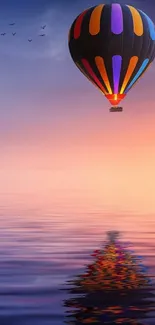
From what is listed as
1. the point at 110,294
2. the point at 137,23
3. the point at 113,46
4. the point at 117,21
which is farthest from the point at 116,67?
the point at 110,294

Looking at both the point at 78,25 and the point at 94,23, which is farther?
the point at 78,25

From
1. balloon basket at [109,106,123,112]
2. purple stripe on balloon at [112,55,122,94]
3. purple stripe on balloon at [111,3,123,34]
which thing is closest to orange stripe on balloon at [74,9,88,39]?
purple stripe on balloon at [111,3,123,34]

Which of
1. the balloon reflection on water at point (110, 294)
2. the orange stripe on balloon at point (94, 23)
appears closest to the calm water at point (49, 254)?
the balloon reflection on water at point (110, 294)

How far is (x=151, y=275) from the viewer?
37.7 meters

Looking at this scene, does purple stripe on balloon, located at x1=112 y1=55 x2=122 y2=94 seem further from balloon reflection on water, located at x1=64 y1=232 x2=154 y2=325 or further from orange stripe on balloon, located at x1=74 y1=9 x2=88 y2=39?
balloon reflection on water, located at x1=64 y1=232 x2=154 y2=325

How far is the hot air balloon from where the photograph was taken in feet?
184

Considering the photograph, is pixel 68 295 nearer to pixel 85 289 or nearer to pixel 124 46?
pixel 85 289

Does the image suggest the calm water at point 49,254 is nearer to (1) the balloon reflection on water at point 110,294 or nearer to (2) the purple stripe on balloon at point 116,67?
(1) the balloon reflection on water at point 110,294

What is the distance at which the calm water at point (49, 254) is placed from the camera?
94.4 feet

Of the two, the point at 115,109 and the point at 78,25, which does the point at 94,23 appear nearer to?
the point at 78,25

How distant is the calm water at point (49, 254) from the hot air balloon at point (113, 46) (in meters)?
11.1

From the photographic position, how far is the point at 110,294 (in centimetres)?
3206

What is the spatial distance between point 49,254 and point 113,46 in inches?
680

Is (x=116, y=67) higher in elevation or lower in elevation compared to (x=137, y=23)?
lower
